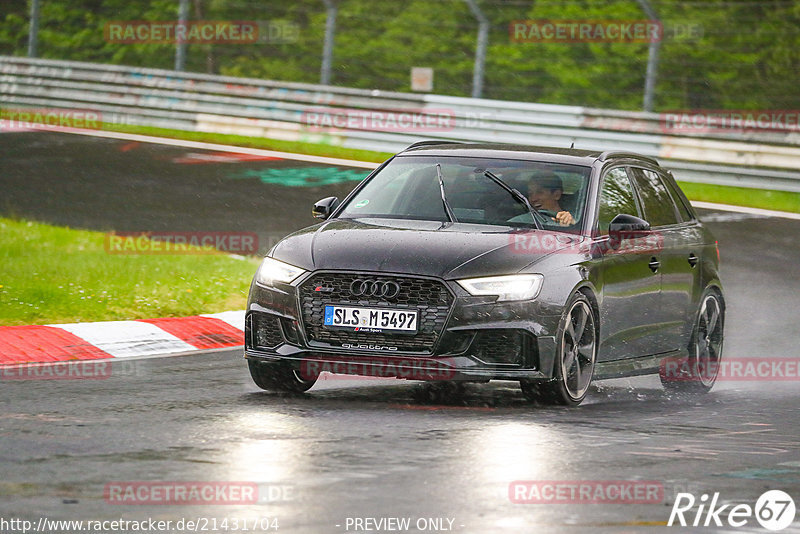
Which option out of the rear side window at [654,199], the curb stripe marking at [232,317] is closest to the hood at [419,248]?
the rear side window at [654,199]

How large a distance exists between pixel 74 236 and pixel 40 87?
43.4ft

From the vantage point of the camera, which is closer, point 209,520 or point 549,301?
point 209,520

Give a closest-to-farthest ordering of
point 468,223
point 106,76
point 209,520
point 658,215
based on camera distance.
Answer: point 209,520, point 468,223, point 658,215, point 106,76

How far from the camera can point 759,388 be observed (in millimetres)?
11039

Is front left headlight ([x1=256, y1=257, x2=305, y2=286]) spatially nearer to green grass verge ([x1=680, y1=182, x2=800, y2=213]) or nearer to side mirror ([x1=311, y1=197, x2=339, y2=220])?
side mirror ([x1=311, y1=197, x2=339, y2=220])

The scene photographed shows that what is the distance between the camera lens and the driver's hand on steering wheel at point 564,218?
9734 mm

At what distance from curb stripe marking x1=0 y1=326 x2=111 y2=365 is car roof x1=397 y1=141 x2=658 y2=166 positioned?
262 centimetres

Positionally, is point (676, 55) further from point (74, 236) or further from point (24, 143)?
point (74, 236)

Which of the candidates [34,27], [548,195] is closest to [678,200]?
[548,195]

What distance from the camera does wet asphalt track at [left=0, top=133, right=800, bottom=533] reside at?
6.14 m

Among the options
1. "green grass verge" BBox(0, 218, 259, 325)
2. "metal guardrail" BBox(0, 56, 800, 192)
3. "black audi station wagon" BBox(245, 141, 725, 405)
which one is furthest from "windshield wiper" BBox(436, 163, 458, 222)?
"metal guardrail" BBox(0, 56, 800, 192)

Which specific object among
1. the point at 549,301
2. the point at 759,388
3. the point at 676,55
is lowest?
the point at 759,388

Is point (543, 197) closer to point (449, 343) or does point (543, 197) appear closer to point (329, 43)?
point (449, 343)

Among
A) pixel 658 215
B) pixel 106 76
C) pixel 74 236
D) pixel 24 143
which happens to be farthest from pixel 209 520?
pixel 106 76
